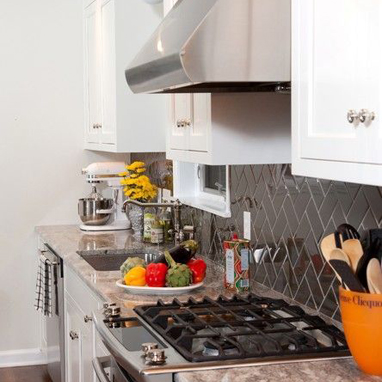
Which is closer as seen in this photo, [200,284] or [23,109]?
[200,284]

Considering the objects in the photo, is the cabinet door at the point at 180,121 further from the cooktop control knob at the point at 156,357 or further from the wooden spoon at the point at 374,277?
the wooden spoon at the point at 374,277

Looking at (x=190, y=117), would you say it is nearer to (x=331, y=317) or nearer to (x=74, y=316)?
(x=331, y=317)

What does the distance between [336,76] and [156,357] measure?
0.83 meters

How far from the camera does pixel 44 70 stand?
5418 mm

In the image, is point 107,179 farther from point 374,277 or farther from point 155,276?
point 374,277

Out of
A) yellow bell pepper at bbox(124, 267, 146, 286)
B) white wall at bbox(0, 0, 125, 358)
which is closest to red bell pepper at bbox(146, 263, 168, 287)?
yellow bell pepper at bbox(124, 267, 146, 286)

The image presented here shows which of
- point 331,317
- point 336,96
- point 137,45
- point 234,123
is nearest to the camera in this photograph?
point 336,96

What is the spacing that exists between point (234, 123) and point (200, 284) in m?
0.68

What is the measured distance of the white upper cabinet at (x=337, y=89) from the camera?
5.60 feet

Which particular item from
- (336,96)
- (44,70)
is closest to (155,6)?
(44,70)

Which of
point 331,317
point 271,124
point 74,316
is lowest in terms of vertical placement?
point 74,316

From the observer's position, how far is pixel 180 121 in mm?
3191

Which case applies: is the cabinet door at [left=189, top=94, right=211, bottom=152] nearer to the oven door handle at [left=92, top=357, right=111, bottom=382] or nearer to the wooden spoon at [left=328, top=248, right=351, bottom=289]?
the oven door handle at [left=92, top=357, right=111, bottom=382]

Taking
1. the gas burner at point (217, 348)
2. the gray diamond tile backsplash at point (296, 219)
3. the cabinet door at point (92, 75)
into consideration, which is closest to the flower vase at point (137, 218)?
the cabinet door at point (92, 75)
